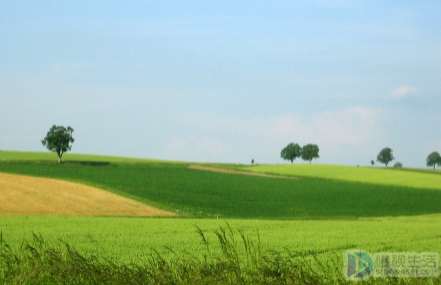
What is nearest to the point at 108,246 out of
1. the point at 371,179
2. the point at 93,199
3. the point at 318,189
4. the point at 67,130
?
the point at 93,199

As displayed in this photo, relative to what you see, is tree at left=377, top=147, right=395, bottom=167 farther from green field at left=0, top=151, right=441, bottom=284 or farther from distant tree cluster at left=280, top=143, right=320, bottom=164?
green field at left=0, top=151, right=441, bottom=284

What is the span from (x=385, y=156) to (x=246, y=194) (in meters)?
94.3

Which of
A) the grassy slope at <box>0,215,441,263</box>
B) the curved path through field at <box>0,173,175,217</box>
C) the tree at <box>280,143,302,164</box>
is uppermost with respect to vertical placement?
the tree at <box>280,143,302,164</box>

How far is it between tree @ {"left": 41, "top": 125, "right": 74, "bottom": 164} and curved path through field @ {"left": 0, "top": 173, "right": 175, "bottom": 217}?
1039 inches

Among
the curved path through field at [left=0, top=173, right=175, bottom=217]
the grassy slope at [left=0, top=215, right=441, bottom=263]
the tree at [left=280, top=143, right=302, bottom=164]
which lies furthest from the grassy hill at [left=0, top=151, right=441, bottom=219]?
the tree at [left=280, top=143, right=302, bottom=164]

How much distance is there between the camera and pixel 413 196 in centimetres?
4959

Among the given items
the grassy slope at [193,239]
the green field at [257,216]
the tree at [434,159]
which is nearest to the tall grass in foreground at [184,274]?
the green field at [257,216]

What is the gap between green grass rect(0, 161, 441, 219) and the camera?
39.1 m

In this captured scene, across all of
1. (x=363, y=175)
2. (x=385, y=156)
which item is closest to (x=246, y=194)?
(x=363, y=175)

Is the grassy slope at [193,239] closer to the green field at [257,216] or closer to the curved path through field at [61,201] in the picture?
the green field at [257,216]

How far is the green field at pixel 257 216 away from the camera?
13265 mm

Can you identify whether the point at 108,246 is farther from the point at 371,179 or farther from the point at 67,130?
the point at 67,130

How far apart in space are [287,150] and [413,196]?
68.7 metres

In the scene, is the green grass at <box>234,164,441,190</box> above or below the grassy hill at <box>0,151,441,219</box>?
above
